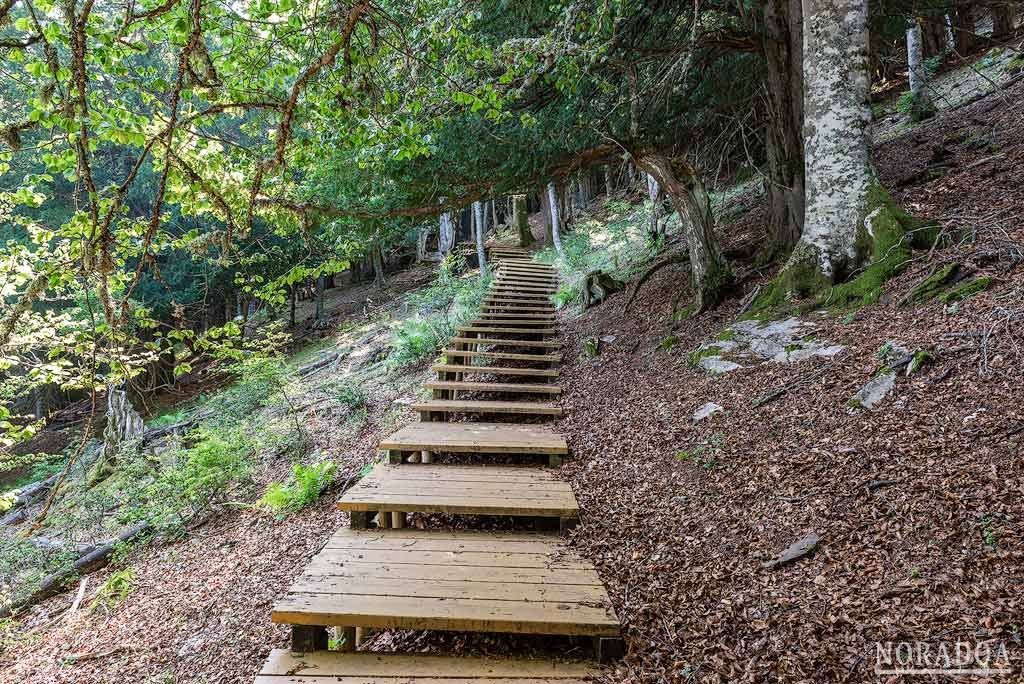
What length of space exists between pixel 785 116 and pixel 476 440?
18.4 feet

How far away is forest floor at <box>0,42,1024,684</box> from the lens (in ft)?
7.19

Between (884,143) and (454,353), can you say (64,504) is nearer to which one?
(454,353)

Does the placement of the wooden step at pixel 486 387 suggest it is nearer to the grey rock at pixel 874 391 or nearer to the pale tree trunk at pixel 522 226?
the grey rock at pixel 874 391

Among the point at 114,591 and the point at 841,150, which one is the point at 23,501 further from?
the point at 841,150

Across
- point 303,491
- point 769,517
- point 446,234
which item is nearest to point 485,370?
point 303,491

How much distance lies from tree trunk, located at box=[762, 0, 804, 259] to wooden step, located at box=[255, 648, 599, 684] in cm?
587

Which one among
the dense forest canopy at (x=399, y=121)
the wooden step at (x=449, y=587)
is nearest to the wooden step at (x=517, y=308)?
the dense forest canopy at (x=399, y=121)

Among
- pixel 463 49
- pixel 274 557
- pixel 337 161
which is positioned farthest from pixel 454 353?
pixel 463 49

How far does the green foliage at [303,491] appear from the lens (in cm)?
555

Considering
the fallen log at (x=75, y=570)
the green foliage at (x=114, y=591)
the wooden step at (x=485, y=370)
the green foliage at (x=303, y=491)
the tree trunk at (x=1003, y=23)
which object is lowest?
the fallen log at (x=75, y=570)

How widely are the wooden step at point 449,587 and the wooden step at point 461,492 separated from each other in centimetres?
17

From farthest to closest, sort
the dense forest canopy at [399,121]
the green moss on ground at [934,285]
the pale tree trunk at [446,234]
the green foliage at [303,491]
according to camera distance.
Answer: the pale tree trunk at [446,234] < the green foliage at [303,491] < the green moss on ground at [934,285] < the dense forest canopy at [399,121]

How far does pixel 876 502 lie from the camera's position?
263cm

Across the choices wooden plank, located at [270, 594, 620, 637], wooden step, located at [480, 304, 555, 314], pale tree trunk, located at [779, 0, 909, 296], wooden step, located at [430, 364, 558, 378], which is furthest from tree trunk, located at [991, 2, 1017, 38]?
wooden plank, located at [270, 594, 620, 637]
